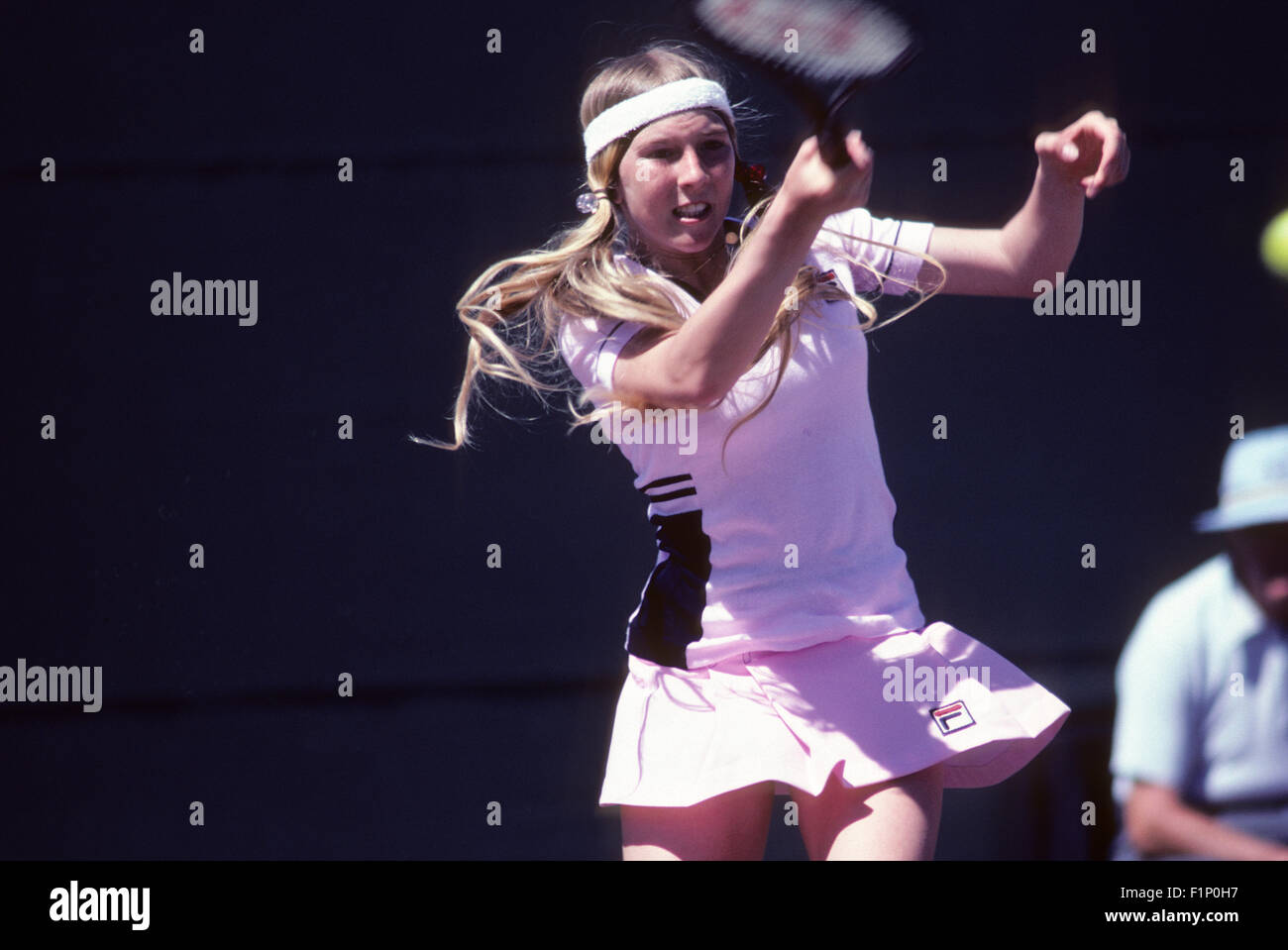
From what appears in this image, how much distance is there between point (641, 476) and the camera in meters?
2.23

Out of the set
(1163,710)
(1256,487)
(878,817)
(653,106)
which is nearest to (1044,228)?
(1256,487)

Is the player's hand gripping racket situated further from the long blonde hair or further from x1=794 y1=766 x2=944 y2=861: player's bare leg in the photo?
x1=794 y1=766 x2=944 y2=861: player's bare leg

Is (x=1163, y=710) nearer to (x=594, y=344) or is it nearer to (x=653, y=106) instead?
(x=594, y=344)

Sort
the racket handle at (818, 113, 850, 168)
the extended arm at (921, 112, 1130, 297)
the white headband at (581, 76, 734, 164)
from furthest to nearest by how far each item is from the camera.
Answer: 1. the white headband at (581, 76, 734, 164)
2. the extended arm at (921, 112, 1130, 297)
3. the racket handle at (818, 113, 850, 168)

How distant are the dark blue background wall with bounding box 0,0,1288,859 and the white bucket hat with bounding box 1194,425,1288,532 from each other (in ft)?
5.64

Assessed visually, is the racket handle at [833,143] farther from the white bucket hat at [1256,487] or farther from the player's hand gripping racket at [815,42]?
the white bucket hat at [1256,487]

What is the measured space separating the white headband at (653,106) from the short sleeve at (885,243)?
0.83 ft

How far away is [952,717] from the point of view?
2137mm

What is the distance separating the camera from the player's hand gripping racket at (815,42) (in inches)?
73.8

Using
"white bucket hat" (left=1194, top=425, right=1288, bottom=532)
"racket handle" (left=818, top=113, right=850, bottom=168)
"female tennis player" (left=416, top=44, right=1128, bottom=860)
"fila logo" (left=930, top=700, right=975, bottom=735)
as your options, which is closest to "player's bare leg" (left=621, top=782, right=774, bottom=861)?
"female tennis player" (left=416, top=44, right=1128, bottom=860)

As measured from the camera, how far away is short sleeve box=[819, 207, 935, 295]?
2314 mm

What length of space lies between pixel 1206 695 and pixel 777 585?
1.94 ft
